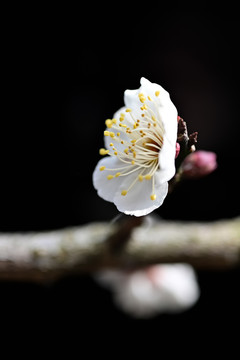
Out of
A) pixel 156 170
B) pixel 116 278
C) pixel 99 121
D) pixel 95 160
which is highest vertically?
pixel 99 121

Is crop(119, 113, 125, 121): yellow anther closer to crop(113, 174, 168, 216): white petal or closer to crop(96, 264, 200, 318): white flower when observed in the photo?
crop(113, 174, 168, 216): white petal

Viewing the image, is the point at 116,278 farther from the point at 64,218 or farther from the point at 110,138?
the point at 110,138

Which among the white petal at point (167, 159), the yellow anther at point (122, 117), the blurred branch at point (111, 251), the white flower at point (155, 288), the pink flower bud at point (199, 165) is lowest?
the white flower at point (155, 288)

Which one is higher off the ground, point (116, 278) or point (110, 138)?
point (110, 138)

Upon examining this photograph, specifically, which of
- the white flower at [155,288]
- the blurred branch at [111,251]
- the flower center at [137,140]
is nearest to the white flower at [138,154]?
the flower center at [137,140]

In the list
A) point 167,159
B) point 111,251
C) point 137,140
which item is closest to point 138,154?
point 137,140

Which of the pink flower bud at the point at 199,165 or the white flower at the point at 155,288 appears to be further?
the white flower at the point at 155,288

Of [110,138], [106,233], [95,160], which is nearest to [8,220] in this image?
[95,160]

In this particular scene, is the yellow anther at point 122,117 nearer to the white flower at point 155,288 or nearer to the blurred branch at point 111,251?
the blurred branch at point 111,251
